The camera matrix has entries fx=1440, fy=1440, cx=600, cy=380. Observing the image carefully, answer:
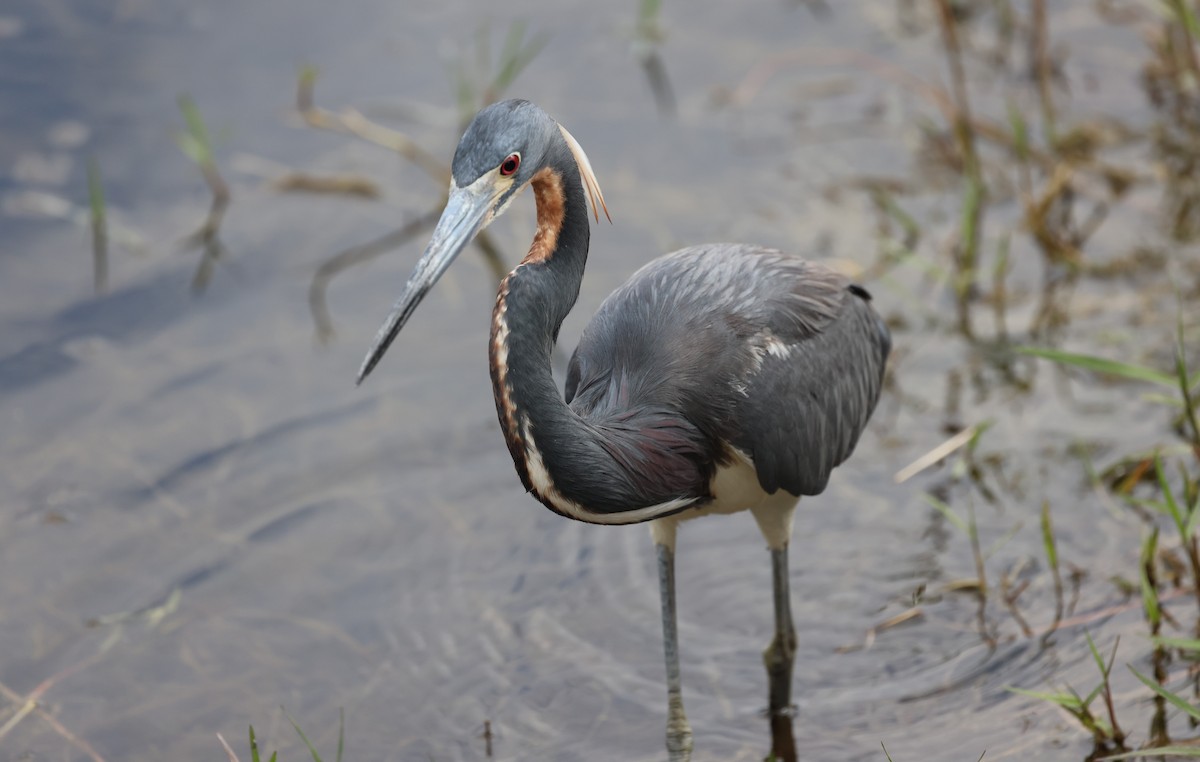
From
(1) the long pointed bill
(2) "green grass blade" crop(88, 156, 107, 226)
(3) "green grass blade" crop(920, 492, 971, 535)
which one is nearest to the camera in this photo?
(1) the long pointed bill

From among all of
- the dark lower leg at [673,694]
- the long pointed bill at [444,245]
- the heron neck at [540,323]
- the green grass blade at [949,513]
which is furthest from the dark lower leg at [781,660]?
the long pointed bill at [444,245]

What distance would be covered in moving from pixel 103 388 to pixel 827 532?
10.9 feet

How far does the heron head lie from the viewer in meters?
3.62

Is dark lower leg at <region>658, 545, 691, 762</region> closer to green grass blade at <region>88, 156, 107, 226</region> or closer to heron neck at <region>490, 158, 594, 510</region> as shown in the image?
heron neck at <region>490, 158, 594, 510</region>

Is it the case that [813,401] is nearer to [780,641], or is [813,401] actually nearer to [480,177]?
[780,641]

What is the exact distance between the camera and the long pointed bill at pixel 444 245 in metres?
3.59

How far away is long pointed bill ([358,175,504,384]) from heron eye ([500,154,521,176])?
0.15 feet

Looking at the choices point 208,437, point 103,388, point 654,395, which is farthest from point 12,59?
point 654,395

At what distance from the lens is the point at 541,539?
588 cm

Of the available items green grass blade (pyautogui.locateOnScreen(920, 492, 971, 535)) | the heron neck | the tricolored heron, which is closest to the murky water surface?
green grass blade (pyautogui.locateOnScreen(920, 492, 971, 535))

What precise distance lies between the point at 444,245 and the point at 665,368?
92cm

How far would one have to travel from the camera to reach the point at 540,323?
3656 millimetres

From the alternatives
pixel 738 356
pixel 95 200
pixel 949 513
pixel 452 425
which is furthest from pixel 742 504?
pixel 95 200

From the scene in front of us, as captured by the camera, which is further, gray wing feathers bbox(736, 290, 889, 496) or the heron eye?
gray wing feathers bbox(736, 290, 889, 496)
